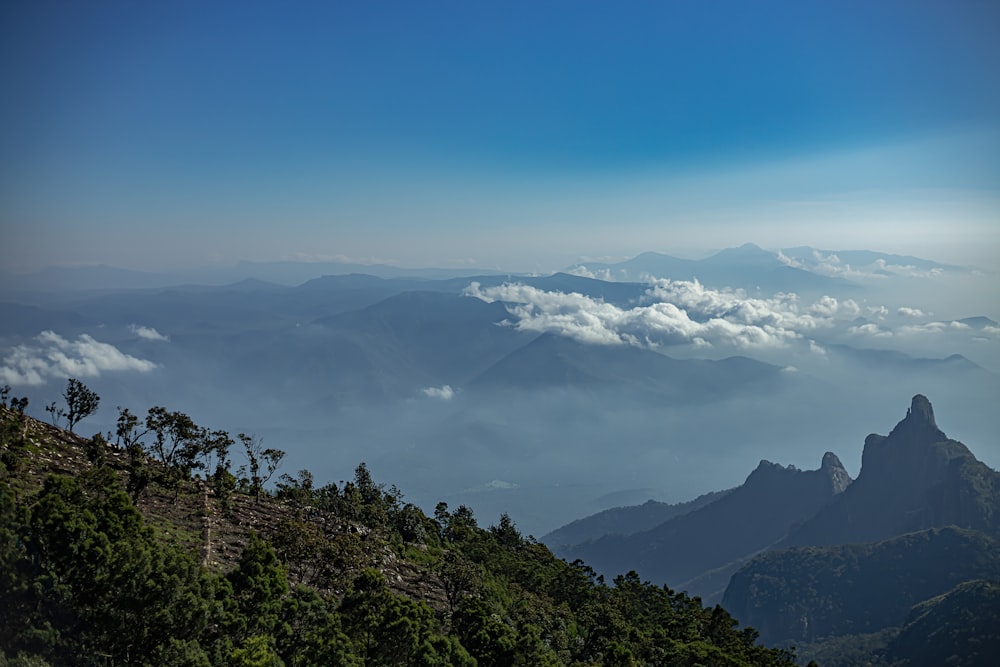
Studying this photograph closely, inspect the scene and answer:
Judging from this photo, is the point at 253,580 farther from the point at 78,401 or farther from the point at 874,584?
the point at 874,584

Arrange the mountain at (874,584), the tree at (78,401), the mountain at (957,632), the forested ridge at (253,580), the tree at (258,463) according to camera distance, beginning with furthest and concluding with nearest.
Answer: the mountain at (874,584) → the mountain at (957,632) → the tree at (258,463) → the tree at (78,401) → the forested ridge at (253,580)

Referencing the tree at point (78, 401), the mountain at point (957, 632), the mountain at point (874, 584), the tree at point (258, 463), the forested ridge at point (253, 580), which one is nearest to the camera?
the forested ridge at point (253, 580)

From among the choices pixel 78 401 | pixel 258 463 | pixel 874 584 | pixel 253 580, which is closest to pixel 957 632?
pixel 874 584

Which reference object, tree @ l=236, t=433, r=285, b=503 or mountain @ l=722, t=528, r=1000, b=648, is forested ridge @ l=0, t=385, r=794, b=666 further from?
mountain @ l=722, t=528, r=1000, b=648

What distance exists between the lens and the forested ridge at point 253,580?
24.3 meters

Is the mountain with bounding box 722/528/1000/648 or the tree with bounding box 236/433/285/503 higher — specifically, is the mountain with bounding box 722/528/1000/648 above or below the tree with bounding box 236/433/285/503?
below

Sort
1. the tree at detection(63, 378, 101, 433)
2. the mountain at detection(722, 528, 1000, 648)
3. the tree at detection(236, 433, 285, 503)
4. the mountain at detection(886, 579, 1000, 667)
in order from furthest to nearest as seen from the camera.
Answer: the mountain at detection(722, 528, 1000, 648) < the mountain at detection(886, 579, 1000, 667) < the tree at detection(236, 433, 285, 503) < the tree at detection(63, 378, 101, 433)

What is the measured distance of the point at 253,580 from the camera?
3078 cm

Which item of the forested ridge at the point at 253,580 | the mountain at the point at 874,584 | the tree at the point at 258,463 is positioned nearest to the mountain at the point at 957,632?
the mountain at the point at 874,584

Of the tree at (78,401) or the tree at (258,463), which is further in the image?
the tree at (258,463)

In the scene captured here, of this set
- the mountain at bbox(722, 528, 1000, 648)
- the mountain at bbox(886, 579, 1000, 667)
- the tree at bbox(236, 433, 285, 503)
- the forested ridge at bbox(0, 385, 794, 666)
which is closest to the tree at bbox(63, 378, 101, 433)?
the forested ridge at bbox(0, 385, 794, 666)

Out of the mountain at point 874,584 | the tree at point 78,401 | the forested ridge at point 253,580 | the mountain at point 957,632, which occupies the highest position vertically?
the tree at point 78,401

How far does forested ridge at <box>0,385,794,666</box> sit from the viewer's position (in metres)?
24.3

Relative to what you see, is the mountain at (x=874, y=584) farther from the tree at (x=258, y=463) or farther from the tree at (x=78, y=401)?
the tree at (x=78, y=401)
